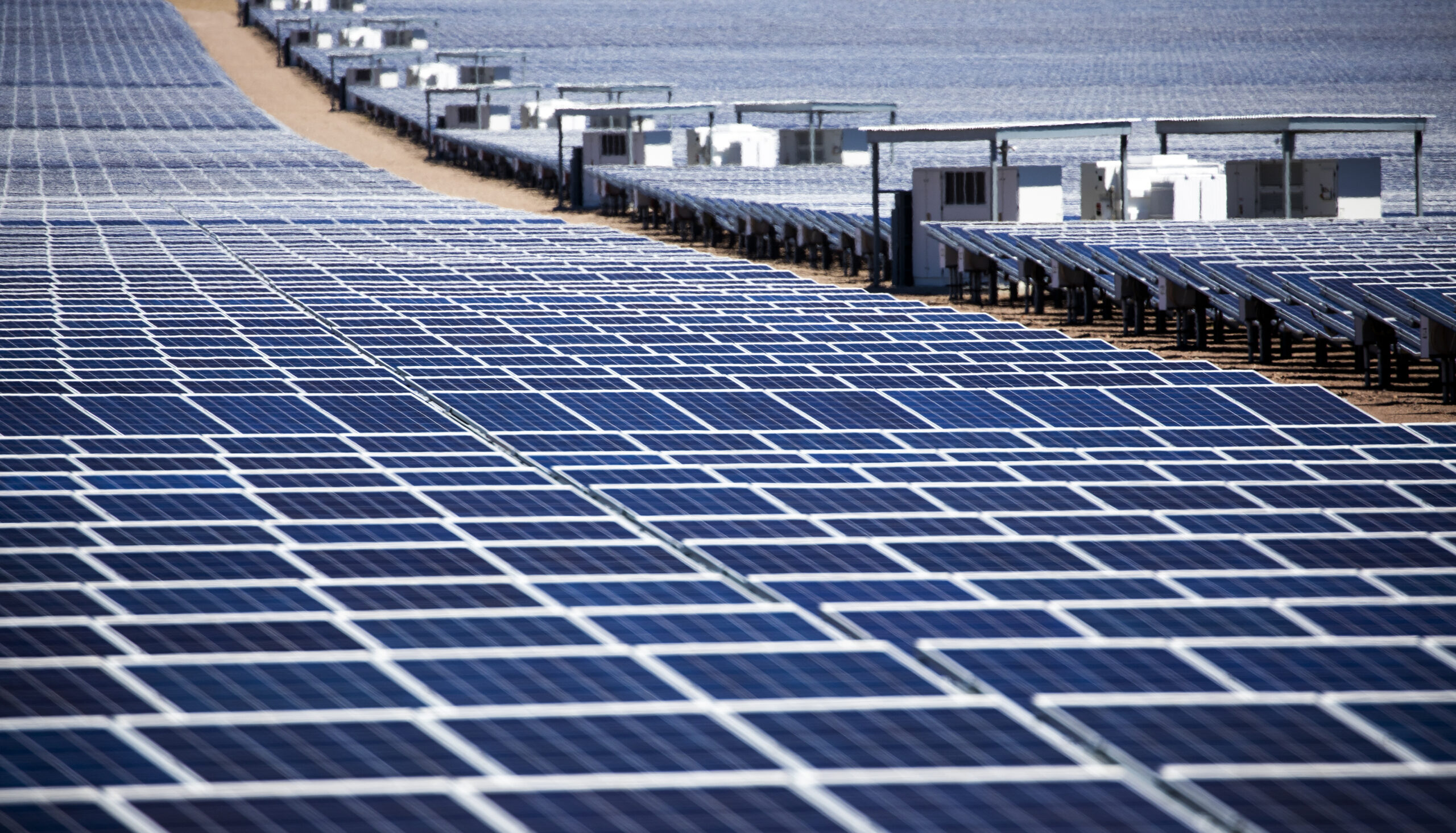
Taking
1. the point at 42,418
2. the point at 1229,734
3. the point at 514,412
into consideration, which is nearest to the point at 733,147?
the point at 514,412

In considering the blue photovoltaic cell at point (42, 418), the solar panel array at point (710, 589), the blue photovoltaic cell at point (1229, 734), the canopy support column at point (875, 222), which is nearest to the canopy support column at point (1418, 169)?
the canopy support column at point (875, 222)

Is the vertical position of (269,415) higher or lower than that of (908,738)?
higher

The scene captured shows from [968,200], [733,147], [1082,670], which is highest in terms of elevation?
[733,147]

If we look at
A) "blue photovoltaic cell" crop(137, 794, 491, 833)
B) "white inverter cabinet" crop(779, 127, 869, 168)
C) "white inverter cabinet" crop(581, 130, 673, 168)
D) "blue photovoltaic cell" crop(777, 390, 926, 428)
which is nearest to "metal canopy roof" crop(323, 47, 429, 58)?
"white inverter cabinet" crop(581, 130, 673, 168)

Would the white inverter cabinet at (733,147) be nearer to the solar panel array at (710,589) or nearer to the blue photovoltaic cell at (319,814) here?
Answer: the solar panel array at (710,589)

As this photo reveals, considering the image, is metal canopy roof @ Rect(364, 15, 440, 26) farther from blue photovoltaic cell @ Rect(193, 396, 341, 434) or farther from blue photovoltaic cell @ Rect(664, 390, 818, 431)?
blue photovoltaic cell @ Rect(664, 390, 818, 431)

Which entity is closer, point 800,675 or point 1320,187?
point 800,675

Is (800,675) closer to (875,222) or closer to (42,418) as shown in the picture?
(42,418)
